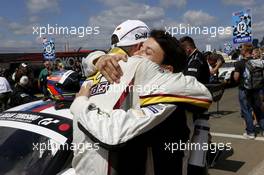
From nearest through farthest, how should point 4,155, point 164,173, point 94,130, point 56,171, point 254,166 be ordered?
point 94,130, point 164,173, point 56,171, point 4,155, point 254,166

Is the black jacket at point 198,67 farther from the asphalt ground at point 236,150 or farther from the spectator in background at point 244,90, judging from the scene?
the spectator in background at point 244,90

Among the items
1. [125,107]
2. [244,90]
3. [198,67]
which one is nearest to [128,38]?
[125,107]

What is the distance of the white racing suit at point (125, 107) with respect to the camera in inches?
61.5

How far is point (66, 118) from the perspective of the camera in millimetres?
2617

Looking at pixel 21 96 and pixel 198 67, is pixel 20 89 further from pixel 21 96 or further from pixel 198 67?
pixel 198 67

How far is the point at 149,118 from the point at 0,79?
8462 millimetres

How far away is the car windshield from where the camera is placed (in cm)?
238

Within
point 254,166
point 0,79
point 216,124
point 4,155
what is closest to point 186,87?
point 4,155

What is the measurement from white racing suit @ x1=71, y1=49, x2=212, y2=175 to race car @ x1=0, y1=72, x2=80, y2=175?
68cm

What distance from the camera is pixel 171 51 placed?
1817mm

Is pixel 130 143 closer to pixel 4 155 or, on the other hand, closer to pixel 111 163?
pixel 111 163

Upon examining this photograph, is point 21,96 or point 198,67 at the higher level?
point 198,67

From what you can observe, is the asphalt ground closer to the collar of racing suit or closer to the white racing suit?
the collar of racing suit

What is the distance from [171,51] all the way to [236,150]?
4.79m
